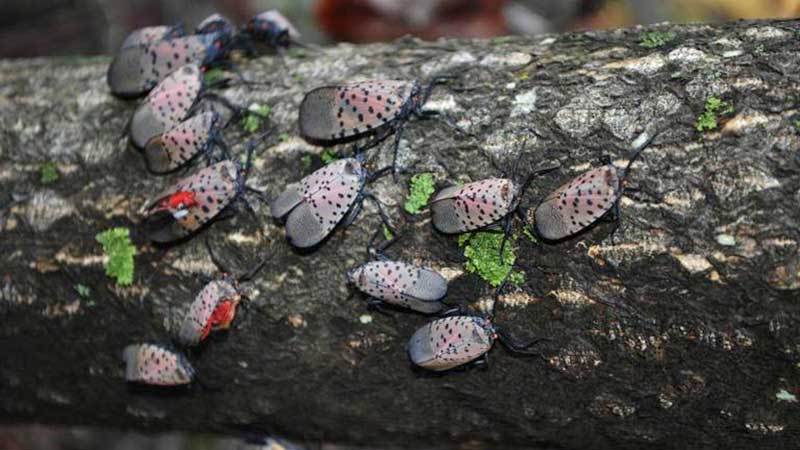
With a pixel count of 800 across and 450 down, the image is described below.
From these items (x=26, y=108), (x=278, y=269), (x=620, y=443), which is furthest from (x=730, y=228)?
(x=26, y=108)

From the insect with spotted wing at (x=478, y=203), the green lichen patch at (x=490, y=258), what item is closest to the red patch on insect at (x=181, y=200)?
the insect with spotted wing at (x=478, y=203)

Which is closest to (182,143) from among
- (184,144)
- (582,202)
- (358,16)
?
(184,144)

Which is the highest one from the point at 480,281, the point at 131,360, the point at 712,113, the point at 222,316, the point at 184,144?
the point at 712,113

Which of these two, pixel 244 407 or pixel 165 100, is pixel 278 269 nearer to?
pixel 244 407

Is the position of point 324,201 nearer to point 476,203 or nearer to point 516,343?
point 476,203

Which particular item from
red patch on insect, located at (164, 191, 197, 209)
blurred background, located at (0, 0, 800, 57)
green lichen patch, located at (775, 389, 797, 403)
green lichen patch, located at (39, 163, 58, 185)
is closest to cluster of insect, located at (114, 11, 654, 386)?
red patch on insect, located at (164, 191, 197, 209)

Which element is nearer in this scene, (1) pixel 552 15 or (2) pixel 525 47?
(2) pixel 525 47

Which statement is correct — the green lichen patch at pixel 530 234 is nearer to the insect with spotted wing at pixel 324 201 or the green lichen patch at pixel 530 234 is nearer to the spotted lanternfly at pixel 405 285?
the spotted lanternfly at pixel 405 285

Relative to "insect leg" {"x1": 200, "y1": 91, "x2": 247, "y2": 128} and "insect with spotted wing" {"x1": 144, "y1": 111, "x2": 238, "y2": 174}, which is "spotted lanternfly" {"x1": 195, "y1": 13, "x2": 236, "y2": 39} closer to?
"insect leg" {"x1": 200, "y1": 91, "x2": 247, "y2": 128}
